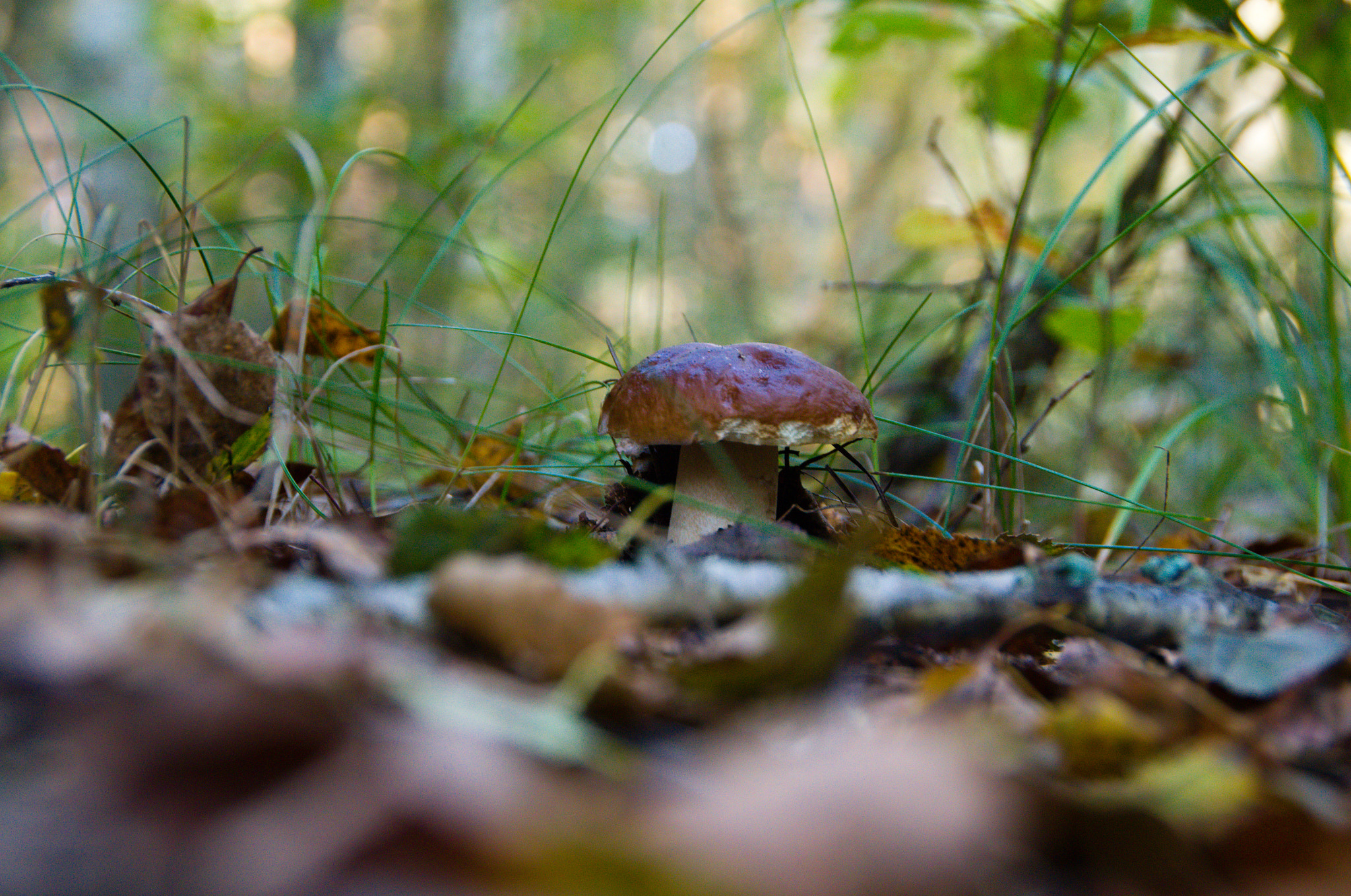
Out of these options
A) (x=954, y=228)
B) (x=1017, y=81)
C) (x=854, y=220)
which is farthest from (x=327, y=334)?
(x=854, y=220)

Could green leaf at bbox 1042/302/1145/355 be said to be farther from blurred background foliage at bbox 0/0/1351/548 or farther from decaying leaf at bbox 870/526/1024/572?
decaying leaf at bbox 870/526/1024/572

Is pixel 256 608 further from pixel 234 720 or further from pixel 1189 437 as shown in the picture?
pixel 1189 437

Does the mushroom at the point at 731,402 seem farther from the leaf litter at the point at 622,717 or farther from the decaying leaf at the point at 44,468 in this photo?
the decaying leaf at the point at 44,468

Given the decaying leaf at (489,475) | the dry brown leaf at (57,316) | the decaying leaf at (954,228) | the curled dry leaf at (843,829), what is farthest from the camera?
the decaying leaf at (954,228)

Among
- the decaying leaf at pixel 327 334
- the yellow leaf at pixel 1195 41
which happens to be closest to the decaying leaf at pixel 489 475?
the decaying leaf at pixel 327 334

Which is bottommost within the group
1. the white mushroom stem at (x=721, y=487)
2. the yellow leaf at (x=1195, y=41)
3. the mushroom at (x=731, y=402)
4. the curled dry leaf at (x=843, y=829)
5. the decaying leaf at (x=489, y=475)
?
the decaying leaf at (x=489, y=475)

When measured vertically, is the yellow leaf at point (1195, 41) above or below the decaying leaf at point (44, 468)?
above

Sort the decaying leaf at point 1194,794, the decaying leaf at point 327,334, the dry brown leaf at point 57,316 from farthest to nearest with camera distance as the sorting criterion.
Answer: the decaying leaf at point 327,334, the dry brown leaf at point 57,316, the decaying leaf at point 1194,794

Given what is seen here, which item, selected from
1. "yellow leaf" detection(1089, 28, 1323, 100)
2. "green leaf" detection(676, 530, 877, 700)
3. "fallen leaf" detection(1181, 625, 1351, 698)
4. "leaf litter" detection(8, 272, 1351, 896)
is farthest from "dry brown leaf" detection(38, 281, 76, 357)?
"yellow leaf" detection(1089, 28, 1323, 100)
